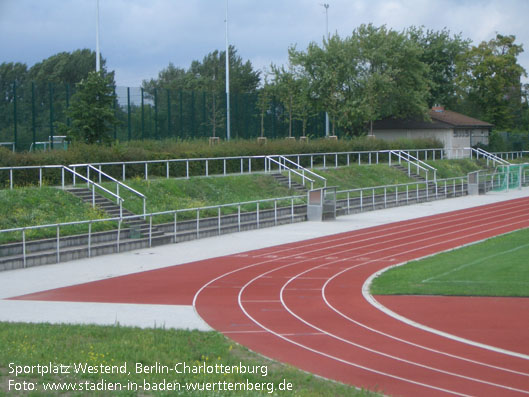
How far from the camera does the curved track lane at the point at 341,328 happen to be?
10109 millimetres

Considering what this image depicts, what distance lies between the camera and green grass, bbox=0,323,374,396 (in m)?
9.05

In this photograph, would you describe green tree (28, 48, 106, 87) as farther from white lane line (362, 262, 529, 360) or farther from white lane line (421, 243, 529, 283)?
white lane line (362, 262, 529, 360)

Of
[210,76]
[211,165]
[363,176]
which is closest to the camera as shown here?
[211,165]

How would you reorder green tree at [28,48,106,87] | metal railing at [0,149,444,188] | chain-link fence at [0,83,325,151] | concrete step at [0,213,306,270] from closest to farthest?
concrete step at [0,213,306,270] → metal railing at [0,149,444,188] → chain-link fence at [0,83,325,151] → green tree at [28,48,106,87]

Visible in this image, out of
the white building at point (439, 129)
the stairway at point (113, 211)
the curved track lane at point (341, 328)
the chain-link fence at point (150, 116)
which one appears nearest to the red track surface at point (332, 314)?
the curved track lane at point (341, 328)

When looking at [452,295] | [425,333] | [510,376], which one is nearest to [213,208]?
[452,295]

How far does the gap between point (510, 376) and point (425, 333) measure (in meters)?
2.74

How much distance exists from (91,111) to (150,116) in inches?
518

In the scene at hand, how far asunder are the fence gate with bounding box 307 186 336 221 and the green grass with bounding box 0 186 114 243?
416 inches

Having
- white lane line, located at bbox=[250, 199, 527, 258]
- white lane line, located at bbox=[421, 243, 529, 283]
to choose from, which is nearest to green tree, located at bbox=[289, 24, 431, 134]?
white lane line, located at bbox=[250, 199, 527, 258]

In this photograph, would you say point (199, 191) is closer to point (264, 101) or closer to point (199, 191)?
point (199, 191)

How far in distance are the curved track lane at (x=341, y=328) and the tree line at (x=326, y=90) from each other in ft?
54.3

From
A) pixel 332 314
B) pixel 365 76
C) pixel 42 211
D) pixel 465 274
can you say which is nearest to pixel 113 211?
pixel 42 211

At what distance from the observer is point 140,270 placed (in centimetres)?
2066
